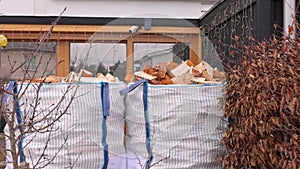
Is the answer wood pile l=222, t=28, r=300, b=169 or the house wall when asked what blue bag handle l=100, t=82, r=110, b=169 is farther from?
the house wall

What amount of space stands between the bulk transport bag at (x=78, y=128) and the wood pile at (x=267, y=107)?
93cm

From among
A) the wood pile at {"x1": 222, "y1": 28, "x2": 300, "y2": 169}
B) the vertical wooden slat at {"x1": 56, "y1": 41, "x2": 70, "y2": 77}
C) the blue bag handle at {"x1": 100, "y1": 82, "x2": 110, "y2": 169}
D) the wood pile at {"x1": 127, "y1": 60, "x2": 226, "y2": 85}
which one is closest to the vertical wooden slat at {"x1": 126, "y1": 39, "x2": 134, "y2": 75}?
the wood pile at {"x1": 127, "y1": 60, "x2": 226, "y2": 85}

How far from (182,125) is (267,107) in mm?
815

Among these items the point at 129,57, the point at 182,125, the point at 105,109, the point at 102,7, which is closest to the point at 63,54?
the point at 102,7

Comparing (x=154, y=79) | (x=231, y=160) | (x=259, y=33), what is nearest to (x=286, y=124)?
(x=231, y=160)

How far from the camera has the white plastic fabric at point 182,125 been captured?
10.2 feet

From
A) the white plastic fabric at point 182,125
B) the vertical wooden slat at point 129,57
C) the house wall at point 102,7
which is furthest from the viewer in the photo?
the house wall at point 102,7

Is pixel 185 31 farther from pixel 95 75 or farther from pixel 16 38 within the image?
pixel 16 38

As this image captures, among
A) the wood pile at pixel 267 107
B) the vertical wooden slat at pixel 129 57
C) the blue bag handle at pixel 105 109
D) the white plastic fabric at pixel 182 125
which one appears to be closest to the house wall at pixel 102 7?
the vertical wooden slat at pixel 129 57

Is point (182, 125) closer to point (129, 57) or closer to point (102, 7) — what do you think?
point (129, 57)

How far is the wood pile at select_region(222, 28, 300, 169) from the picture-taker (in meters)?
2.33

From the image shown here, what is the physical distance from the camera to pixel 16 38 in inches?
211

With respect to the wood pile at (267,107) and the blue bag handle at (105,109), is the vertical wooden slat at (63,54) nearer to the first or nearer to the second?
the blue bag handle at (105,109)

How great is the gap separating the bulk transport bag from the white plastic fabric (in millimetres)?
237
